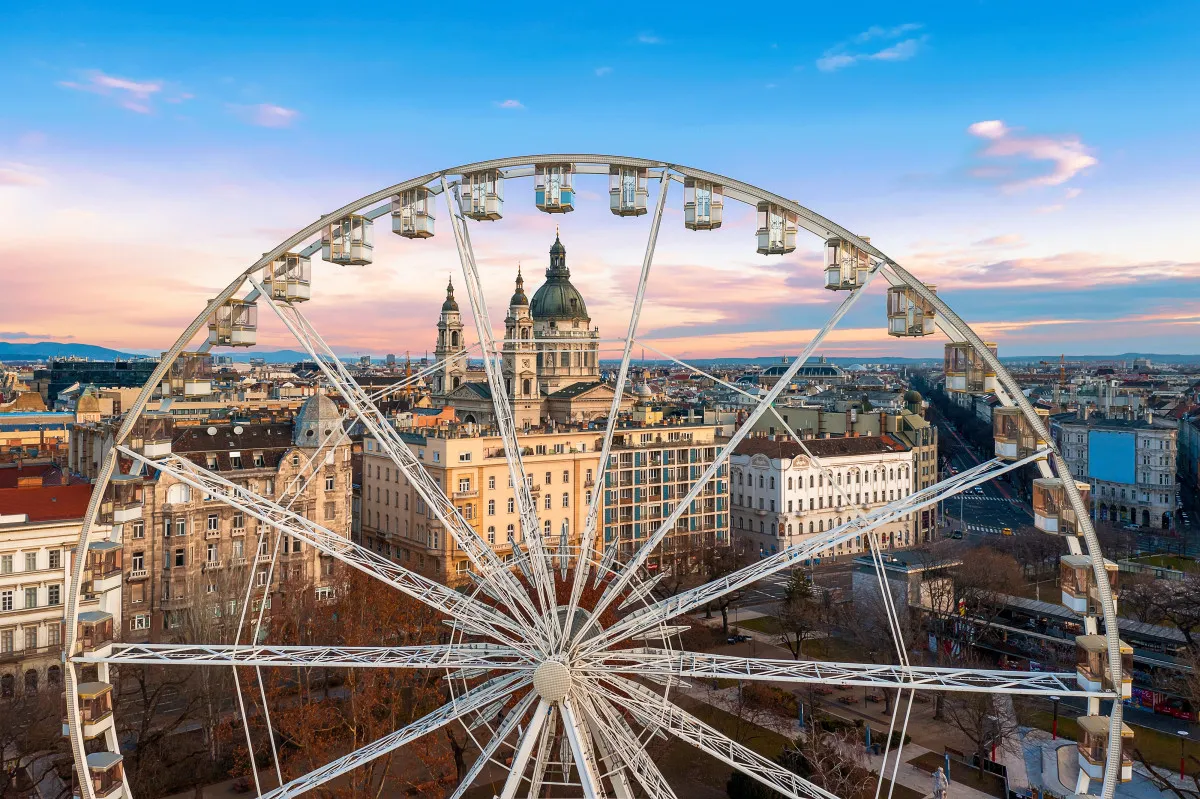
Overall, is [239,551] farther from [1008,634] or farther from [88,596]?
[1008,634]

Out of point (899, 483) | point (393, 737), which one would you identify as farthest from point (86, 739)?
point (899, 483)

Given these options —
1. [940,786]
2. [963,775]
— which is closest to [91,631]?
[940,786]

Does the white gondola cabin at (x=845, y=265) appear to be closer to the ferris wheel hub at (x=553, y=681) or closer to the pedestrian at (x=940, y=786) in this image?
the ferris wheel hub at (x=553, y=681)

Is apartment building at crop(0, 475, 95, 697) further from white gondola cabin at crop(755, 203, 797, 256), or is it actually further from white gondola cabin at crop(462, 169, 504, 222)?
white gondola cabin at crop(755, 203, 797, 256)

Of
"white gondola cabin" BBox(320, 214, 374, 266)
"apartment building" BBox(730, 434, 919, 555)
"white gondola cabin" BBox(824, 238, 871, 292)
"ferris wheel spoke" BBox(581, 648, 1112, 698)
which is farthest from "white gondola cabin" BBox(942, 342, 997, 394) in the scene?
"apartment building" BBox(730, 434, 919, 555)

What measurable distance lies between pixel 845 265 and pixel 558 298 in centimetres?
11823

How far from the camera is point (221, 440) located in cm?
6688

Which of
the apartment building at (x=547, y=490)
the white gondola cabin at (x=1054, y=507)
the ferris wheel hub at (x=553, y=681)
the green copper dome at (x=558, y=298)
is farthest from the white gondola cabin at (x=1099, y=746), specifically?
the green copper dome at (x=558, y=298)

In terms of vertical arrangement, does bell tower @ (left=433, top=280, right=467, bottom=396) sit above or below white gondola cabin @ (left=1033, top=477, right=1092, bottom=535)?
above

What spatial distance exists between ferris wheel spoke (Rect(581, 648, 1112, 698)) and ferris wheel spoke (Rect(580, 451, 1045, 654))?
61 centimetres

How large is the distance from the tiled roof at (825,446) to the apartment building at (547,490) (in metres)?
8.12

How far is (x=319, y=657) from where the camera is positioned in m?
20.1

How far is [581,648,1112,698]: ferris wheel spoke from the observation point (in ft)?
53.0

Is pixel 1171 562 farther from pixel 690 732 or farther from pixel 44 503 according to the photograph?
pixel 44 503
